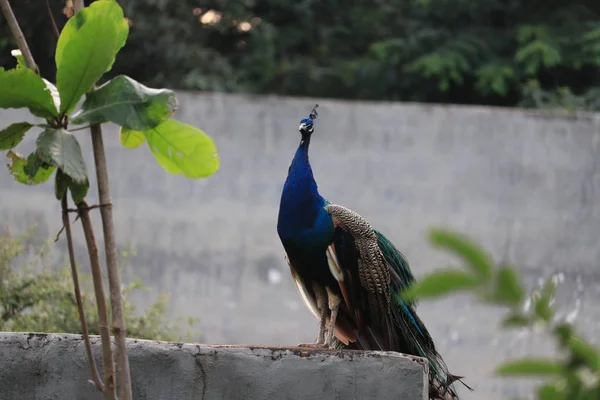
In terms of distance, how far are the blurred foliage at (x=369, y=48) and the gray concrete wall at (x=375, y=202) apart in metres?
2.08

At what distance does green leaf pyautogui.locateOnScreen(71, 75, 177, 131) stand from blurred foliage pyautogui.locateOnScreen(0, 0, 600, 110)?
777cm

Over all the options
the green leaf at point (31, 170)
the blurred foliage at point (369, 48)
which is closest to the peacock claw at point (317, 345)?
the green leaf at point (31, 170)

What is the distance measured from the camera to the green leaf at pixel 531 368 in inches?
37.2

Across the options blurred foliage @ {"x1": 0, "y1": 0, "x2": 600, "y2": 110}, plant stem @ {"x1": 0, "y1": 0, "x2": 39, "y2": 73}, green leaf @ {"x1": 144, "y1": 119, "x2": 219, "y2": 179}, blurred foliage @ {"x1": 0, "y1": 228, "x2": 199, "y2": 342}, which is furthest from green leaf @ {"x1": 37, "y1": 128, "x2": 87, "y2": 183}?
blurred foliage @ {"x1": 0, "y1": 0, "x2": 600, "y2": 110}

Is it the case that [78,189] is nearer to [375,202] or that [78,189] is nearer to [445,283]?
[445,283]

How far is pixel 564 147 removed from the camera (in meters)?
8.00

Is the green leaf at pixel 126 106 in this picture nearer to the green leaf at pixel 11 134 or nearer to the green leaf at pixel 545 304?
the green leaf at pixel 11 134

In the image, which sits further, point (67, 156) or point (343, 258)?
point (343, 258)

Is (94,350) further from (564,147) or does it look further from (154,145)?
(564,147)

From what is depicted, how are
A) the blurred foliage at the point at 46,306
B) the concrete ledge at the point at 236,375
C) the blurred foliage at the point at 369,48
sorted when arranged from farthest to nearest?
the blurred foliage at the point at 369,48
the blurred foliage at the point at 46,306
the concrete ledge at the point at 236,375

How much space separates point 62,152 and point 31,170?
0.48ft

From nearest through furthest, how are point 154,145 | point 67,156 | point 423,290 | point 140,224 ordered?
point 423,290 → point 67,156 → point 154,145 → point 140,224

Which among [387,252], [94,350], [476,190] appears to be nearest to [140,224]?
[476,190]

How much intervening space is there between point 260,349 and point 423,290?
2.24 metres
